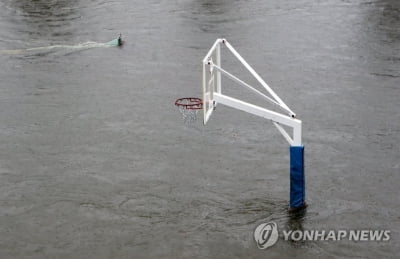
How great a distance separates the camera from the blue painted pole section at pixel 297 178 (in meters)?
17.2

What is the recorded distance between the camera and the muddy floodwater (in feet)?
57.5

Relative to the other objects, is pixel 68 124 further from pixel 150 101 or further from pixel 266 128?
pixel 266 128

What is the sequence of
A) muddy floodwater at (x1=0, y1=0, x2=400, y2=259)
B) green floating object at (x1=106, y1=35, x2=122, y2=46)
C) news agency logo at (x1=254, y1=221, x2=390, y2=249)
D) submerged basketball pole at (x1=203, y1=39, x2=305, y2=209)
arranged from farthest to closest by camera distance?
green floating object at (x1=106, y1=35, x2=122, y2=46) < muddy floodwater at (x1=0, y1=0, x2=400, y2=259) < news agency logo at (x1=254, y1=221, x2=390, y2=249) < submerged basketball pole at (x1=203, y1=39, x2=305, y2=209)

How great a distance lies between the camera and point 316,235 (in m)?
17.2

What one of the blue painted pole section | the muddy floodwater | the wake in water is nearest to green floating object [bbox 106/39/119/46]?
the wake in water

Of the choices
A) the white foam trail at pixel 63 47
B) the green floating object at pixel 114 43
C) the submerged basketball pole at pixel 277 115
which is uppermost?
the green floating object at pixel 114 43

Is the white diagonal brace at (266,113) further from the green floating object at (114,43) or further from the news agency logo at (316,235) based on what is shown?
the green floating object at (114,43)

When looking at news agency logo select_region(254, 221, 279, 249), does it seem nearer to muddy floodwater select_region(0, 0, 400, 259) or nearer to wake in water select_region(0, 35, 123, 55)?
muddy floodwater select_region(0, 0, 400, 259)

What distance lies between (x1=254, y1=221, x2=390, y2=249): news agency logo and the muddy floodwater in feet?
0.67

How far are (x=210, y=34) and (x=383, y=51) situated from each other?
10087 millimetres

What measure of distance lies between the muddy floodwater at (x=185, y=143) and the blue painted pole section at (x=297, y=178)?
0.48m

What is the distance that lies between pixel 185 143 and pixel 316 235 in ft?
23.9

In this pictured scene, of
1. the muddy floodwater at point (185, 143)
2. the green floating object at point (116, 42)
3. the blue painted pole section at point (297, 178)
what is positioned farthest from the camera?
the green floating object at point (116, 42)

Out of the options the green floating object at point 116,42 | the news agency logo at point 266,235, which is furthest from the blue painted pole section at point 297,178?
the green floating object at point 116,42
